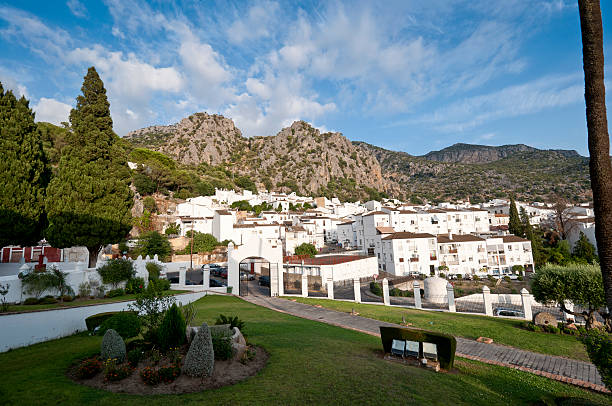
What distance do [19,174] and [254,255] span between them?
17579 mm

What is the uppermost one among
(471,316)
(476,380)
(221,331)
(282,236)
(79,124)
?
(79,124)

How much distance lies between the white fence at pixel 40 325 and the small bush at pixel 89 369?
5.13 metres

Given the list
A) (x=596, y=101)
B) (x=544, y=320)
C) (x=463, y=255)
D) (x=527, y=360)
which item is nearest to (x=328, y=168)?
(x=463, y=255)

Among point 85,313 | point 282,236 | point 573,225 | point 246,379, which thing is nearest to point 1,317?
point 85,313

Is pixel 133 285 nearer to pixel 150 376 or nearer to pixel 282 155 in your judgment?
pixel 150 376

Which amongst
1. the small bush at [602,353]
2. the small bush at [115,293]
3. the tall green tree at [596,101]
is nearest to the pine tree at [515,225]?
the tall green tree at [596,101]

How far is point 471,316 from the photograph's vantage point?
18844 millimetres

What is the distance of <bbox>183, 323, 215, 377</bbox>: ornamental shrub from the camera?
7270 millimetres

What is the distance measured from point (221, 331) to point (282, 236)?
51.3 m

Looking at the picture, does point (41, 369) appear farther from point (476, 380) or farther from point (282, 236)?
point (282, 236)

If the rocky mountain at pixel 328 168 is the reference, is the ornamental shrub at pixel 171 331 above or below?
below

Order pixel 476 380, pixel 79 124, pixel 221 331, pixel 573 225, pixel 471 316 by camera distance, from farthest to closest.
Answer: pixel 573 225, pixel 79 124, pixel 471 316, pixel 221 331, pixel 476 380

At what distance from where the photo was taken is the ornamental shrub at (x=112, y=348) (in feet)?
25.5

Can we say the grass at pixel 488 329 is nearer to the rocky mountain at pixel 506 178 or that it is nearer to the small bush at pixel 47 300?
the small bush at pixel 47 300
